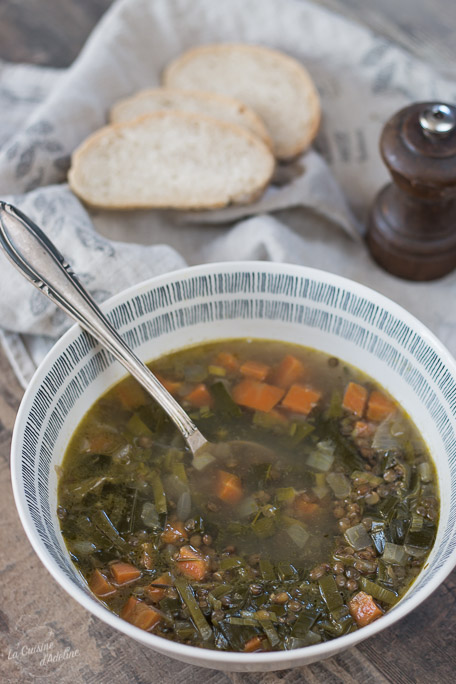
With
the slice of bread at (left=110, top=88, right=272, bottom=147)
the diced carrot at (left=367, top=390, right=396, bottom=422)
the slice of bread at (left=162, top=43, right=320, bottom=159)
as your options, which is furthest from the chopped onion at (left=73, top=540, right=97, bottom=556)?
the slice of bread at (left=162, top=43, right=320, bottom=159)

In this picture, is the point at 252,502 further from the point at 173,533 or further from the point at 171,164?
the point at 171,164

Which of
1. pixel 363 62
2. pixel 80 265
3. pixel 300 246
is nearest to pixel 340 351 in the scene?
pixel 300 246

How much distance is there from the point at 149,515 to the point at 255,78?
2041 millimetres

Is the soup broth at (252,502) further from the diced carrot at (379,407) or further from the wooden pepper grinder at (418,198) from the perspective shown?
the wooden pepper grinder at (418,198)

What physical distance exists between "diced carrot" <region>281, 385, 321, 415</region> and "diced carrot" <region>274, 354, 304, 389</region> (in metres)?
0.03

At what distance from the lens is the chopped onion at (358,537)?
184cm

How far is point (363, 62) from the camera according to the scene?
10.6 ft

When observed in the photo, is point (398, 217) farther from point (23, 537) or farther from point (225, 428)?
point (23, 537)

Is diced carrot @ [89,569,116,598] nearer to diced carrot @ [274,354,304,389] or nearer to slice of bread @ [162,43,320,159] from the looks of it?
diced carrot @ [274,354,304,389]

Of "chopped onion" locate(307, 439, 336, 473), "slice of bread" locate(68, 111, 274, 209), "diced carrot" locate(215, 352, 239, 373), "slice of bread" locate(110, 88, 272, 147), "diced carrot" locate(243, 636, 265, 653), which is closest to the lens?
"diced carrot" locate(243, 636, 265, 653)

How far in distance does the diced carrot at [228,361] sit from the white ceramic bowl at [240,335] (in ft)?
0.23

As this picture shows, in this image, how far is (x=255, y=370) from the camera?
223cm

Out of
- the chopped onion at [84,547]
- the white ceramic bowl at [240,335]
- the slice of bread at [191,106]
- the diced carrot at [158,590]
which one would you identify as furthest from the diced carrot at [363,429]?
the slice of bread at [191,106]

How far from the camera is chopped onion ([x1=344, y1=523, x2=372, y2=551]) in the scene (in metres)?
1.84
